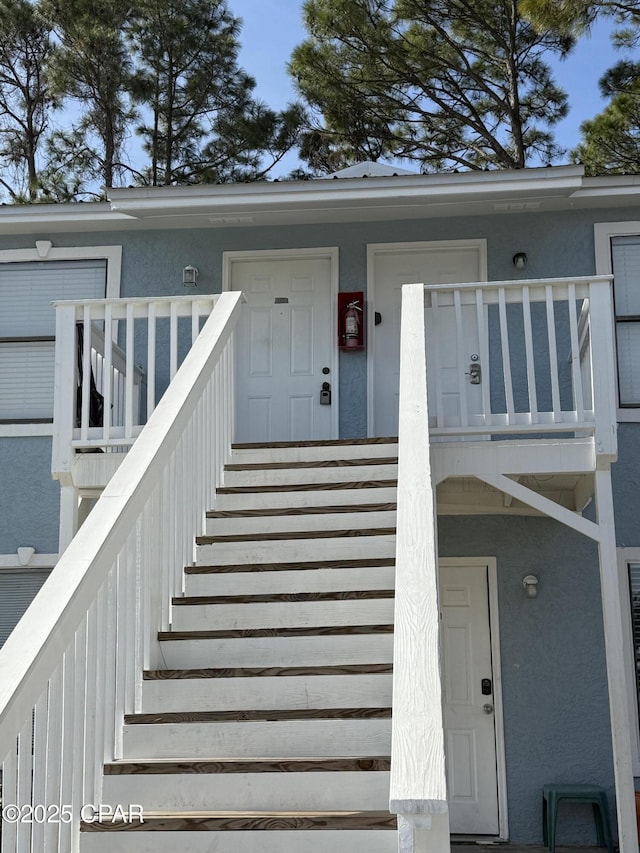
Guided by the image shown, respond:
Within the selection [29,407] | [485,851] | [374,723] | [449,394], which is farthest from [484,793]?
[29,407]

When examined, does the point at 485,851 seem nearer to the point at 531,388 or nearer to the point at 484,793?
the point at 484,793

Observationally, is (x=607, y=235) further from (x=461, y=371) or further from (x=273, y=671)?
(x=273, y=671)

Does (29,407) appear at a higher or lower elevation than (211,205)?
lower

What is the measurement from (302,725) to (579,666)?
13.0 ft

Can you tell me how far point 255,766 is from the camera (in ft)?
11.4

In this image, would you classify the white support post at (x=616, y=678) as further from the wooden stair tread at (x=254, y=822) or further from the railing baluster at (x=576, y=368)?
the wooden stair tread at (x=254, y=822)

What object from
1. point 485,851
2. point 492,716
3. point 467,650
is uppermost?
point 467,650

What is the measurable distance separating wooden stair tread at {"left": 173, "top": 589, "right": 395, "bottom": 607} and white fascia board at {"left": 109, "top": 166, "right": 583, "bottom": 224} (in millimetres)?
3670

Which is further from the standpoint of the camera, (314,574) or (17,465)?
(17,465)

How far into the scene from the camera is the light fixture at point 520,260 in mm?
7762

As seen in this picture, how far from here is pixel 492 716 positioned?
725 centimetres

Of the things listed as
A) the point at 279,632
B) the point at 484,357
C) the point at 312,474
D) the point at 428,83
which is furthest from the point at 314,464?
the point at 428,83

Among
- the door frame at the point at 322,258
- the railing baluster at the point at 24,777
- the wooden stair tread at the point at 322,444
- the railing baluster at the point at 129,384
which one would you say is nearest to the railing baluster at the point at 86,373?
the railing baluster at the point at 129,384

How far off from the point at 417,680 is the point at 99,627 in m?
1.28
